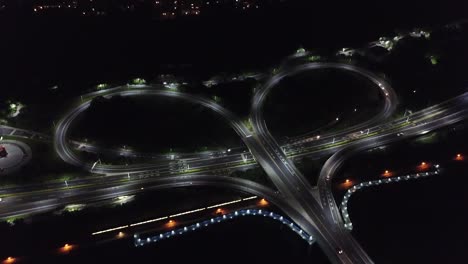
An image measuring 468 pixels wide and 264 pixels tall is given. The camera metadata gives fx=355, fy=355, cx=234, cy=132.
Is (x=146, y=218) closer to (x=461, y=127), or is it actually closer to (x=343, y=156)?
(x=343, y=156)

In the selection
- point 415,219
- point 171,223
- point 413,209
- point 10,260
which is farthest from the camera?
point 413,209

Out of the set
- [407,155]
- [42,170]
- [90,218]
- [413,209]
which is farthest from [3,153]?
[407,155]

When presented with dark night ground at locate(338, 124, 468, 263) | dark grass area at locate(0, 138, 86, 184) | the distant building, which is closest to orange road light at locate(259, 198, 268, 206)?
dark night ground at locate(338, 124, 468, 263)

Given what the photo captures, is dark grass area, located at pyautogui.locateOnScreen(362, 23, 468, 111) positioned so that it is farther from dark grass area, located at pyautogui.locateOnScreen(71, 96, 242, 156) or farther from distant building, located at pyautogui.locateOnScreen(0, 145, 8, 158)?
distant building, located at pyautogui.locateOnScreen(0, 145, 8, 158)

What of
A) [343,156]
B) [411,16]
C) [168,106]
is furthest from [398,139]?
[411,16]

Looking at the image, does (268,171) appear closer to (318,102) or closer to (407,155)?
(318,102)

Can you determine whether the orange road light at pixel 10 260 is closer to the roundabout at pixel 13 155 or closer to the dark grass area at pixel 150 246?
the dark grass area at pixel 150 246
